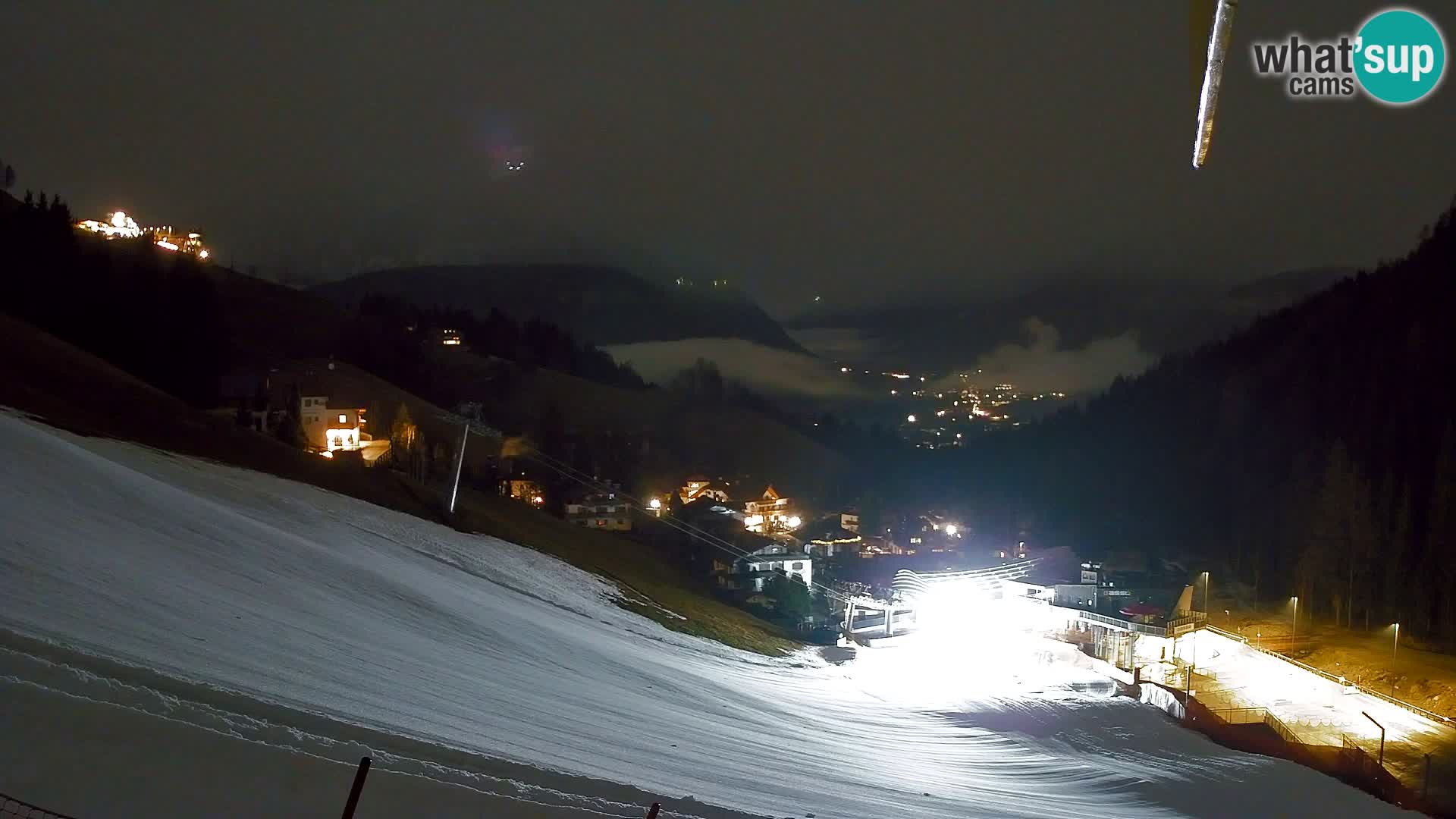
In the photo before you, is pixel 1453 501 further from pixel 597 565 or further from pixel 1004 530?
pixel 597 565

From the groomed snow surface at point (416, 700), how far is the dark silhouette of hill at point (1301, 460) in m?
36.9

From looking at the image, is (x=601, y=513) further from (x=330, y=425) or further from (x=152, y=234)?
(x=152, y=234)

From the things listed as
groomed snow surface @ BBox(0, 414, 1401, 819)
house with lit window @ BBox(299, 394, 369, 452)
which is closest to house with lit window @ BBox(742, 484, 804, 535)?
house with lit window @ BBox(299, 394, 369, 452)

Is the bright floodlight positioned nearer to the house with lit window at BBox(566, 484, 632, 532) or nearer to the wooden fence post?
the wooden fence post

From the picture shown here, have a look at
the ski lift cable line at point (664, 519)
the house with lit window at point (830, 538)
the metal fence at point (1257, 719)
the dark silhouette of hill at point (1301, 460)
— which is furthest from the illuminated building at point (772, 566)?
the dark silhouette of hill at point (1301, 460)

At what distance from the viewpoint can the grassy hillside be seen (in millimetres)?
25891

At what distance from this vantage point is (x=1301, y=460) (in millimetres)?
76312

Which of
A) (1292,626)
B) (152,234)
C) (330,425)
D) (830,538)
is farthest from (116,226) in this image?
(1292,626)

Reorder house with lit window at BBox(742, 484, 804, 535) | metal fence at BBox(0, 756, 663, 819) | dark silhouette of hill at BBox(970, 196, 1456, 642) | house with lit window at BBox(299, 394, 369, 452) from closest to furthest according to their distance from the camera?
metal fence at BBox(0, 756, 663, 819)
dark silhouette of hill at BBox(970, 196, 1456, 642)
house with lit window at BBox(299, 394, 369, 452)
house with lit window at BBox(742, 484, 804, 535)

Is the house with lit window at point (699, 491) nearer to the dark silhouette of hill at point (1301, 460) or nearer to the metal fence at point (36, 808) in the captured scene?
the dark silhouette of hill at point (1301, 460)

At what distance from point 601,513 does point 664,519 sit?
4.37m

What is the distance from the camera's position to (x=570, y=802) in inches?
284

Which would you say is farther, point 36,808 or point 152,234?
point 152,234

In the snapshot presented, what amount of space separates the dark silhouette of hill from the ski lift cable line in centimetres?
2852
